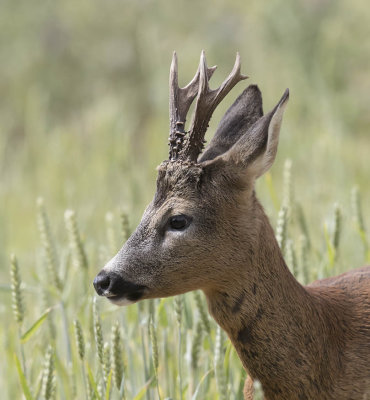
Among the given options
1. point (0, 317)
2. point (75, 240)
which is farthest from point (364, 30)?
point (75, 240)

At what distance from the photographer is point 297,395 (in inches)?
94.9

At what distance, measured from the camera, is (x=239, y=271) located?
8.07 feet

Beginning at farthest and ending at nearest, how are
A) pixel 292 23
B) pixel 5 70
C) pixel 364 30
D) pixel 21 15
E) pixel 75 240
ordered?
pixel 21 15 < pixel 5 70 < pixel 292 23 < pixel 364 30 < pixel 75 240

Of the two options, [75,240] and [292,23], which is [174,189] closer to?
[75,240]

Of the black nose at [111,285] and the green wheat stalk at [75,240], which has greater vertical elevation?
the green wheat stalk at [75,240]

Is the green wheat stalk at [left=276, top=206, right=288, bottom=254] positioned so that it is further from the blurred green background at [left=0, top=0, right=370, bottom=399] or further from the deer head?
the blurred green background at [left=0, top=0, right=370, bottom=399]

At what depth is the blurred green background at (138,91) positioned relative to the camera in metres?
5.89

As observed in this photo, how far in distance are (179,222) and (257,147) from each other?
336mm

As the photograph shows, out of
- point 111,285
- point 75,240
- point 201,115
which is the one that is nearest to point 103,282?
point 111,285

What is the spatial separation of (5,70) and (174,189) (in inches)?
485

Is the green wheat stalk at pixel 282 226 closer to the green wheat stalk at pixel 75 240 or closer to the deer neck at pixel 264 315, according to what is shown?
the deer neck at pixel 264 315

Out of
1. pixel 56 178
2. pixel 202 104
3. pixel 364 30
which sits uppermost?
pixel 364 30

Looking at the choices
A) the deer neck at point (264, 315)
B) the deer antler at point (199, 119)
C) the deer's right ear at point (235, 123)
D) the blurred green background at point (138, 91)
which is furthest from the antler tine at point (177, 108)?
the blurred green background at point (138, 91)

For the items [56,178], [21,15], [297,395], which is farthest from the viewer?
[21,15]
